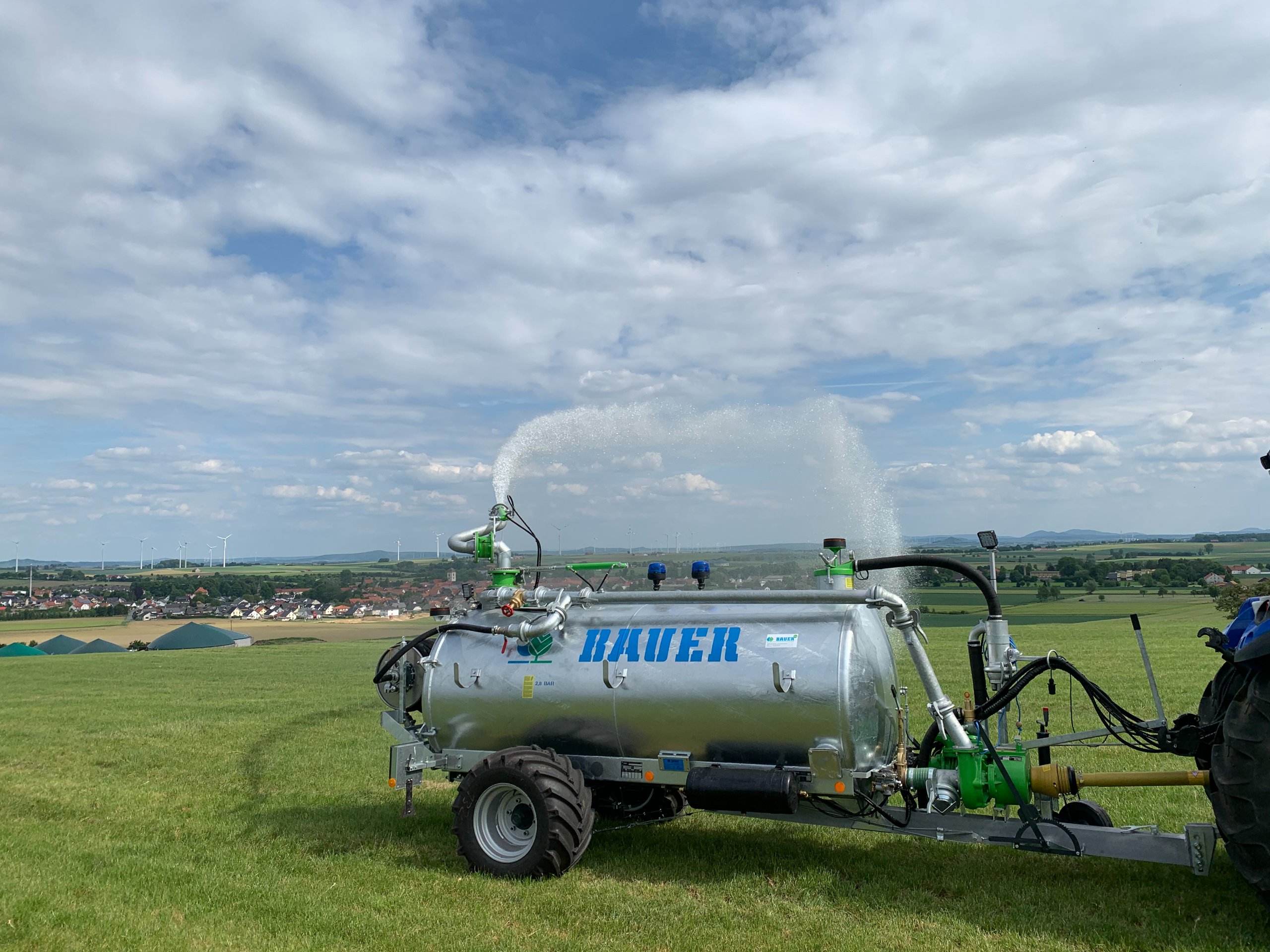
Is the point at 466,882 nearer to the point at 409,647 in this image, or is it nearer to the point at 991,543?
the point at 409,647

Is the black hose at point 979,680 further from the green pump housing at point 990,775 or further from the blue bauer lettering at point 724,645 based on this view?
the blue bauer lettering at point 724,645

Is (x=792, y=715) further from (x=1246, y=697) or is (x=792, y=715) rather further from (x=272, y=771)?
(x=272, y=771)

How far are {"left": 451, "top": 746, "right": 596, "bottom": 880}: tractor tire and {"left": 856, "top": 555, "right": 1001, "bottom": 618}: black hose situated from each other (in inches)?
120

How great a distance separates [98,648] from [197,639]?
15.5 ft

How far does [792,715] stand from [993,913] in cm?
185

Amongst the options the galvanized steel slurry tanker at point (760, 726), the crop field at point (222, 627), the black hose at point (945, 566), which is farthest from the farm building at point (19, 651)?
the black hose at point (945, 566)

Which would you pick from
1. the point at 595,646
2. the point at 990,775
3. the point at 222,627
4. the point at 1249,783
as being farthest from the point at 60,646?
the point at 1249,783

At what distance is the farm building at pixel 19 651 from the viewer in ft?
139

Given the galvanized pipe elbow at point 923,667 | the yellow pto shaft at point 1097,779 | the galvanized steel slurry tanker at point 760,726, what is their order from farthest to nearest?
the galvanized pipe elbow at point 923,667
the galvanized steel slurry tanker at point 760,726
the yellow pto shaft at point 1097,779

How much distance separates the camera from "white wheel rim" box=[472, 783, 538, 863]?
7.92 m

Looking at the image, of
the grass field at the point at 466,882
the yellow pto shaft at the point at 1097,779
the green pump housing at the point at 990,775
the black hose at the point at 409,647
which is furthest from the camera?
the black hose at the point at 409,647

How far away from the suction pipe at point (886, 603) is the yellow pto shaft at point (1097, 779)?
54 centimetres

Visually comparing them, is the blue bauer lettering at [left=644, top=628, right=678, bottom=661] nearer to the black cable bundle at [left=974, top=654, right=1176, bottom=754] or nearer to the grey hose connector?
the grey hose connector

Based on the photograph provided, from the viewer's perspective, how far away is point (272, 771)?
503 inches
